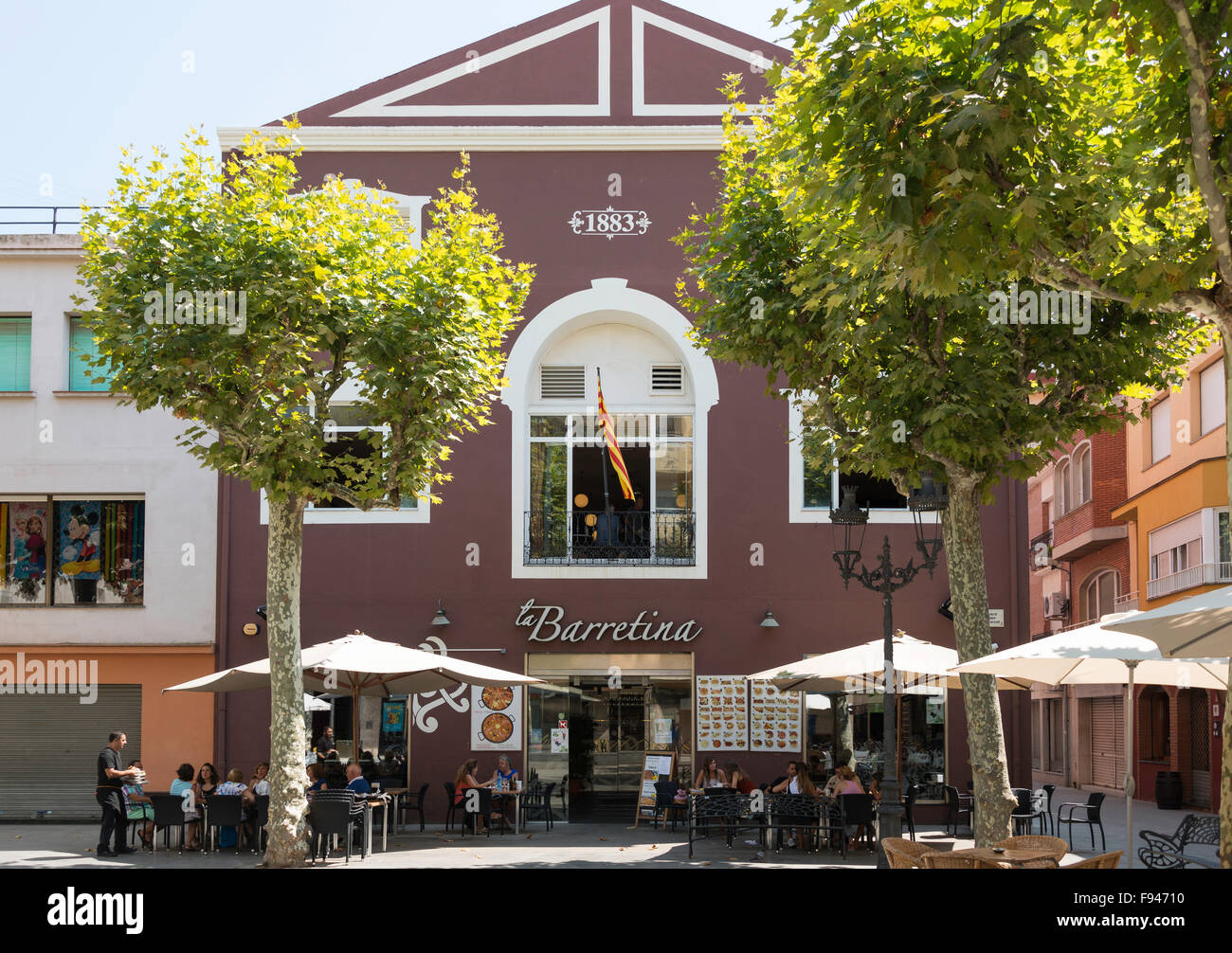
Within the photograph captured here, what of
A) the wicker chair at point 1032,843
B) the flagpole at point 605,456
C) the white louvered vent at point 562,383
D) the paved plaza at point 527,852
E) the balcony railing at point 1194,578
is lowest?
the paved plaza at point 527,852

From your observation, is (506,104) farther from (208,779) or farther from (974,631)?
(974,631)

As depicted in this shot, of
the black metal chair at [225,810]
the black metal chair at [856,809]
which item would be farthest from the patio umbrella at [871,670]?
the black metal chair at [225,810]

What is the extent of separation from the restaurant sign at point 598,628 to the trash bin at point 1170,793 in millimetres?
18152

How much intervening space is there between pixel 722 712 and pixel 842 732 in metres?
2.01

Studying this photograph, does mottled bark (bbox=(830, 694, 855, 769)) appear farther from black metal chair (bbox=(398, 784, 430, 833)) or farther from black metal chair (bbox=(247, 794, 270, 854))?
black metal chair (bbox=(247, 794, 270, 854))

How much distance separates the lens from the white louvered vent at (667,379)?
72.1ft

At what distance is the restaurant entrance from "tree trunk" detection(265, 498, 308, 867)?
6926mm

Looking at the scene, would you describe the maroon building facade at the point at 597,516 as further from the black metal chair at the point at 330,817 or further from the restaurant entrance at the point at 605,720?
the black metal chair at the point at 330,817

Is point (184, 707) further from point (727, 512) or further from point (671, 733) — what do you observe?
point (727, 512)

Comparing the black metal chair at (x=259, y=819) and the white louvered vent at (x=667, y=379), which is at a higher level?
the white louvered vent at (x=667, y=379)
